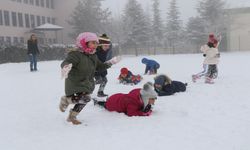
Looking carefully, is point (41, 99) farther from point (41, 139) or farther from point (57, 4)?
point (57, 4)

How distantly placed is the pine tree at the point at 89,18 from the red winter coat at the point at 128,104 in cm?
4302

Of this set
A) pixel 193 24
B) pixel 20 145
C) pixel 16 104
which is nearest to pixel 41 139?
pixel 20 145

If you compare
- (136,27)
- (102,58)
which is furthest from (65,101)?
(136,27)

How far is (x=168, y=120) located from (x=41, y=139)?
224cm

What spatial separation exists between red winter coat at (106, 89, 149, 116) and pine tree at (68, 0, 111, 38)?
43020mm

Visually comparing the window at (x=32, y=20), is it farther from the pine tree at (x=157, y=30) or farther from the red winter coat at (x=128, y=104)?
the red winter coat at (x=128, y=104)

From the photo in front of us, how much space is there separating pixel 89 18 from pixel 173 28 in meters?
14.5

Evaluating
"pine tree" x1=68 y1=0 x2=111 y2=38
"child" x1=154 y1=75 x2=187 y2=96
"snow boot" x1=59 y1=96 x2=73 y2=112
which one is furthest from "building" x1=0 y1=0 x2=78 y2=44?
"snow boot" x1=59 y1=96 x2=73 y2=112

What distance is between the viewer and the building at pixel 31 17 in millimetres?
42375

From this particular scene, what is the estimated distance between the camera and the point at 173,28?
2206 inches

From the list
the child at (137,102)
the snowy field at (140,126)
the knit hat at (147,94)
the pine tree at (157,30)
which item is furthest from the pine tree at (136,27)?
the knit hat at (147,94)

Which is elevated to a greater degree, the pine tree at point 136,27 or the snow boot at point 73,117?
the pine tree at point 136,27

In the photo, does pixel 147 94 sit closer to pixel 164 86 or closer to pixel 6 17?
pixel 164 86

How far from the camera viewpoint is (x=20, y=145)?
507 cm
